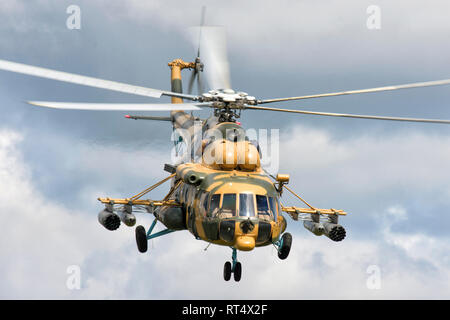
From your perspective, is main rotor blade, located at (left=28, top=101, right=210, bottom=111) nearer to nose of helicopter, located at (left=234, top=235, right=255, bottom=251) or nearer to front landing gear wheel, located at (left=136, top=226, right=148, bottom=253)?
nose of helicopter, located at (left=234, top=235, right=255, bottom=251)

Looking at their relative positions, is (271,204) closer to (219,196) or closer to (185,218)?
(219,196)

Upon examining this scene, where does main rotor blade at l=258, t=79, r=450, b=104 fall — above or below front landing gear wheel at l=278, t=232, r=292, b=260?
above

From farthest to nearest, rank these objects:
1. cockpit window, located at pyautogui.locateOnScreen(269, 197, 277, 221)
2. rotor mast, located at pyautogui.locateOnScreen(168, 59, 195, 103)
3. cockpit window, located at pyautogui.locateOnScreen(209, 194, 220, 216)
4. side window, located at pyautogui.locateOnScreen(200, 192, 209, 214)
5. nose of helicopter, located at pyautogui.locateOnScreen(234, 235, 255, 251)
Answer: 1. rotor mast, located at pyautogui.locateOnScreen(168, 59, 195, 103)
2. side window, located at pyautogui.locateOnScreen(200, 192, 209, 214)
3. cockpit window, located at pyautogui.locateOnScreen(269, 197, 277, 221)
4. cockpit window, located at pyautogui.locateOnScreen(209, 194, 220, 216)
5. nose of helicopter, located at pyautogui.locateOnScreen(234, 235, 255, 251)

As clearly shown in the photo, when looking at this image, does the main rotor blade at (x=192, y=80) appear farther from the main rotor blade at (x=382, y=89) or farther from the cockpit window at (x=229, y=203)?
the cockpit window at (x=229, y=203)

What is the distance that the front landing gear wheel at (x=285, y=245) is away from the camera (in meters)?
22.9

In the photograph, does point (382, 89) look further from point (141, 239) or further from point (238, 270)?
point (141, 239)

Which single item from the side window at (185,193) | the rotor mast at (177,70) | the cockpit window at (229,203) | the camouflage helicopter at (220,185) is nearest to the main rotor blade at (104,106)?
the camouflage helicopter at (220,185)

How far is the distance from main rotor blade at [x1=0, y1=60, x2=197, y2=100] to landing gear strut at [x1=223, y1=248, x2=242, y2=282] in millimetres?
7396

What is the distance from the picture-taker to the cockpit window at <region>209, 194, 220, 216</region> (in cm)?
2023

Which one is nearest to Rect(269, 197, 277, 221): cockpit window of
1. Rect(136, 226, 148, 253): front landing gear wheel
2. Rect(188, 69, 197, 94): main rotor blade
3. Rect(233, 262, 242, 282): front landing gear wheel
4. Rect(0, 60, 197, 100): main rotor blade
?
Rect(233, 262, 242, 282): front landing gear wheel

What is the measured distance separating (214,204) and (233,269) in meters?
3.99

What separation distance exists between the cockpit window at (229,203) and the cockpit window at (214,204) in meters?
0.27

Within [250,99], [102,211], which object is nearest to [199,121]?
[250,99]

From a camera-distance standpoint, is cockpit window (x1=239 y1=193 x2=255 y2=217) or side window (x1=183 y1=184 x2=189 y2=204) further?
side window (x1=183 y1=184 x2=189 y2=204)
